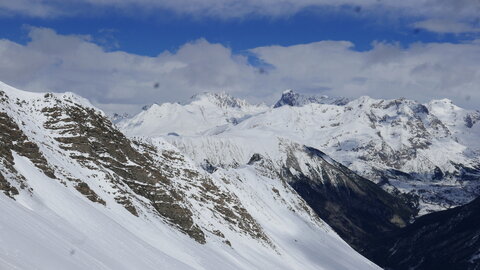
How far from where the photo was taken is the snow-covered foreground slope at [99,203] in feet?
148

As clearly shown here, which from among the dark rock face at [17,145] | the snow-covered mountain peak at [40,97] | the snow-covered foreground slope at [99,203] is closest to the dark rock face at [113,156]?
the snow-covered foreground slope at [99,203]

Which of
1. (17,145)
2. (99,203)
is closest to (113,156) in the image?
(99,203)

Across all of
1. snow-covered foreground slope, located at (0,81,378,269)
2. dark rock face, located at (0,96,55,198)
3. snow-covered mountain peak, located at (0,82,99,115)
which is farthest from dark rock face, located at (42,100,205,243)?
dark rock face, located at (0,96,55,198)

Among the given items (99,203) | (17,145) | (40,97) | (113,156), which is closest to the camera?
(17,145)

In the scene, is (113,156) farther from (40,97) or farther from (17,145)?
(17,145)

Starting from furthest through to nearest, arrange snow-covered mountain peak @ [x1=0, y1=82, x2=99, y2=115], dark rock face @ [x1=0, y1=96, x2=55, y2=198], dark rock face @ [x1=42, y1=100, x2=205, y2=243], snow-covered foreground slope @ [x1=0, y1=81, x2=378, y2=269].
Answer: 1. snow-covered mountain peak @ [x1=0, y1=82, x2=99, y2=115]
2. dark rock face @ [x1=42, y1=100, x2=205, y2=243]
3. dark rock face @ [x1=0, y1=96, x2=55, y2=198]
4. snow-covered foreground slope @ [x1=0, y1=81, x2=378, y2=269]

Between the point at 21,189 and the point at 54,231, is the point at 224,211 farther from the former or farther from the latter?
the point at 54,231

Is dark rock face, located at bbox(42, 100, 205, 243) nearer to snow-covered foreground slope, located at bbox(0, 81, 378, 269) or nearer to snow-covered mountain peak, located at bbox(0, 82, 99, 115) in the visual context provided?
snow-covered foreground slope, located at bbox(0, 81, 378, 269)

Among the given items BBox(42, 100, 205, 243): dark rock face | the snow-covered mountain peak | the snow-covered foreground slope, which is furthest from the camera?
the snow-covered mountain peak

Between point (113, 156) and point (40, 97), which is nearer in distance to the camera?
point (40, 97)

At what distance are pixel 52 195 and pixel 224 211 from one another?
8445 cm

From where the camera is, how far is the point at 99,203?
257ft

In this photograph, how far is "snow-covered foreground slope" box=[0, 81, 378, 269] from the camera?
45000mm

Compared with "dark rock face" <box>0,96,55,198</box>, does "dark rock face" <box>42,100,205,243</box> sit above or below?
above
